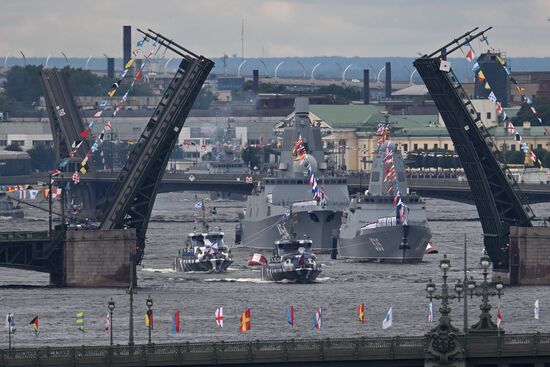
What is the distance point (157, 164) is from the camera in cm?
9369

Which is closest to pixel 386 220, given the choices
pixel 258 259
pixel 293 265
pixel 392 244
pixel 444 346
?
pixel 392 244

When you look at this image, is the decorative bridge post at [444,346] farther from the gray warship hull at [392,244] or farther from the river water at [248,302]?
the gray warship hull at [392,244]

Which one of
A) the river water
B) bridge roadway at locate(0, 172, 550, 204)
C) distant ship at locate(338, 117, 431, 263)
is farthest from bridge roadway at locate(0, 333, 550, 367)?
bridge roadway at locate(0, 172, 550, 204)

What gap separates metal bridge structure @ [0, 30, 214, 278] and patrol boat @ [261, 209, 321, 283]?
8859mm

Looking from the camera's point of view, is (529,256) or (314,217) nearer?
(529,256)

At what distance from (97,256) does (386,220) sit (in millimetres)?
29686

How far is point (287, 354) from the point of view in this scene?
5816cm

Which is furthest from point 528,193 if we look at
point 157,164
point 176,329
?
point 176,329

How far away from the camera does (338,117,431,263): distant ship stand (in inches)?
4700

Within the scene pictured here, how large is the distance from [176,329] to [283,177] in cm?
6079

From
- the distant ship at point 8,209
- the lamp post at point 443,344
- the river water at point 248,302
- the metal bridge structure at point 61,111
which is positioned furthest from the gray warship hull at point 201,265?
the distant ship at point 8,209

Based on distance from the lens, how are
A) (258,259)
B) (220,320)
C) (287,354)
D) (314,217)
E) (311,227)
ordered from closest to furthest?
(287,354), (220,320), (258,259), (314,217), (311,227)

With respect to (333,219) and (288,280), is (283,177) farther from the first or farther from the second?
(288,280)

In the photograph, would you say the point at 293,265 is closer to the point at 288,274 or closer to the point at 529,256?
the point at 288,274
